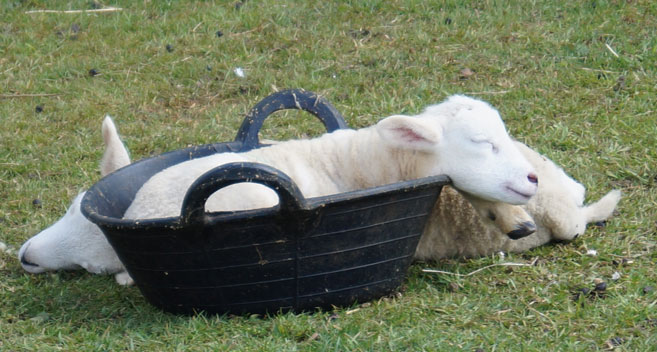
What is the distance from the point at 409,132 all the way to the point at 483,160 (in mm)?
342

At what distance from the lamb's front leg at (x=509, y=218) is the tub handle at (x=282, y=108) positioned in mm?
1134

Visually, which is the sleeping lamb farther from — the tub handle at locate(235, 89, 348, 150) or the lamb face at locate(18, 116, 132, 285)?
the tub handle at locate(235, 89, 348, 150)

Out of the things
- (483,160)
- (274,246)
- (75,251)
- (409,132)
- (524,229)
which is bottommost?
(75,251)

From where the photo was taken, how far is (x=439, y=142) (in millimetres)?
3920

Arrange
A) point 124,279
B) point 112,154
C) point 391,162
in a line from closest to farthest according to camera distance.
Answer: point 391,162 → point 124,279 → point 112,154

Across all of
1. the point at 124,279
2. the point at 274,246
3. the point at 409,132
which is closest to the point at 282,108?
the point at 409,132

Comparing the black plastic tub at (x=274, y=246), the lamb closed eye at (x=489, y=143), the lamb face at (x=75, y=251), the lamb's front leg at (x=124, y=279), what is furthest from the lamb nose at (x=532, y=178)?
the lamb face at (x=75, y=251)

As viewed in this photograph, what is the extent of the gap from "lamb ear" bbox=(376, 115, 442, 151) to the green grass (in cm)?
63

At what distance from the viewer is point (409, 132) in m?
3.90

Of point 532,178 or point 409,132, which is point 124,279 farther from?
point 532,178

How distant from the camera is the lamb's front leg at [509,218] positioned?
3912 mm

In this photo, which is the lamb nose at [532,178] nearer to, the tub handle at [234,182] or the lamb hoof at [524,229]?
the lamb hoof at [524,229]

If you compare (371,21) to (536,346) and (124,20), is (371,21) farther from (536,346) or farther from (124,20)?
(536,346)

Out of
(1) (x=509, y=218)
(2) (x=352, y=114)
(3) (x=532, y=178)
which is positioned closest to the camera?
(3) (x=532, y=178)
